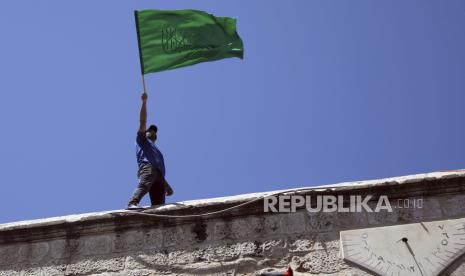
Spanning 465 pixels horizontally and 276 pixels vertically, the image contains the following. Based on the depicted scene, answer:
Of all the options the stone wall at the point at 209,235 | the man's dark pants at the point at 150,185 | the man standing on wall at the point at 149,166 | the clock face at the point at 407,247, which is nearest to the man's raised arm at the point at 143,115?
the man standing on wall at the point at 149,166

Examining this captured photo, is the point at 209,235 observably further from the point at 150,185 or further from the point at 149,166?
the point at 149,166

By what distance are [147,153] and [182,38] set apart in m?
1.53

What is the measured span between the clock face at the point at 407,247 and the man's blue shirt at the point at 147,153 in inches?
84.1

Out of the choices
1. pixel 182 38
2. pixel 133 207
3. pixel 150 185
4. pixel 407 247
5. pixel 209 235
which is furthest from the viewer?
pixel 182 38

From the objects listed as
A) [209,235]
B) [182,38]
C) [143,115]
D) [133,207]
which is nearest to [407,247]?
[209,235]

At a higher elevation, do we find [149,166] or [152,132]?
[152,132]

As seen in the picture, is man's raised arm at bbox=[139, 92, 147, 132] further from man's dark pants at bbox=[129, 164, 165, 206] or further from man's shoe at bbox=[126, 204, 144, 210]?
man's shoe at bbox=[126, 204, 144, 210]

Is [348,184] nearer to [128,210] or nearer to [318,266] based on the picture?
[318,266]

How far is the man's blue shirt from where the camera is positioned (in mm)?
7441

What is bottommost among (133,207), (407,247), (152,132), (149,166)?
(407,247)

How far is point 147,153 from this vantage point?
7.47 m

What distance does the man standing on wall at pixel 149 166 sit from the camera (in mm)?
7328

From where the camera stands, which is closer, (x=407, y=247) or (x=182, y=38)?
(x=407, y=247)

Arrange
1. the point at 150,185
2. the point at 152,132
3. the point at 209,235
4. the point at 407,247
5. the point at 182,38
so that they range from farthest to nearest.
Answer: the point at 182,38, the point at 152,132, the point at 150,185, the point at 209,235, the point at 407,247
